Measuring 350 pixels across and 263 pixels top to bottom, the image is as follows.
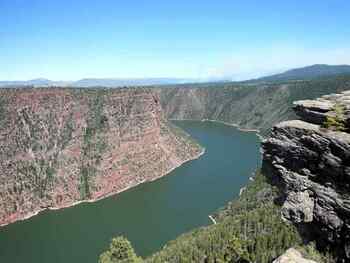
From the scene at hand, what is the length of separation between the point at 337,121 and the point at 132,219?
69625mm

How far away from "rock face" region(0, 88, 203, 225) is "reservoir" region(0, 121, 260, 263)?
420 cm

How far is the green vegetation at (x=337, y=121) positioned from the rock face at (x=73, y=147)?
79439mm

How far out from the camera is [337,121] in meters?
19.9

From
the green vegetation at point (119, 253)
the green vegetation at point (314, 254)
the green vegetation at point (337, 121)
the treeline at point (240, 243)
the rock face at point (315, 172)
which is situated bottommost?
the green vegetation at point (119, 253)

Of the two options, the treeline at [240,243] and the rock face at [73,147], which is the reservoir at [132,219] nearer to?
the rock face at [73,147]

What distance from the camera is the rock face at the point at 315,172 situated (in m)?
18.4

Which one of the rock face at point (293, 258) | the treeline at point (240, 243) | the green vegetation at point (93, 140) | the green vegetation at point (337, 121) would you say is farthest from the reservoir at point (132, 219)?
the green vegetation at point (337, 121)

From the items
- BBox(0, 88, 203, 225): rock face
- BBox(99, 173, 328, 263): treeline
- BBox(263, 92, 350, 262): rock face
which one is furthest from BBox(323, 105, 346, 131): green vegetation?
BBox(0, 88, 203, 225): rock face

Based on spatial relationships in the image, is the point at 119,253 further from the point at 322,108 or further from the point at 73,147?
the point at 73,147

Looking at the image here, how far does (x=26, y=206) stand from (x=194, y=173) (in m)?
47.3

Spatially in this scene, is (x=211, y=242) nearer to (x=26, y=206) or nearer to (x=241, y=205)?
(x=241, y=205)

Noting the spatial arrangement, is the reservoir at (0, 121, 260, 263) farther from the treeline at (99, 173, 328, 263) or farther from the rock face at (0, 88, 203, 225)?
the treeline at (99, 173, 328, 263)

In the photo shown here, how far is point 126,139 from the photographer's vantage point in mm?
113250

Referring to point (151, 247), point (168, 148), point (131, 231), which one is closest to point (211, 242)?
point (151, 247)
